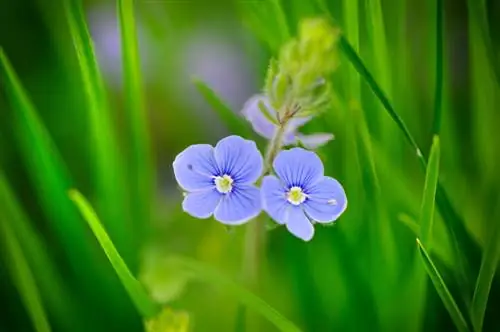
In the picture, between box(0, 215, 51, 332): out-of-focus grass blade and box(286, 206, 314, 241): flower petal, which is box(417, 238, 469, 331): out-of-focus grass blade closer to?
box(286, 206, 314, 241): flower petal

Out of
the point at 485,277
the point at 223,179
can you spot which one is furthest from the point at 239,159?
the point at 485,277

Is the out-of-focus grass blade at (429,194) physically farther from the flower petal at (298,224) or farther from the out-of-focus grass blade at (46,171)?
the out-of-focus grass blade at (46,171)

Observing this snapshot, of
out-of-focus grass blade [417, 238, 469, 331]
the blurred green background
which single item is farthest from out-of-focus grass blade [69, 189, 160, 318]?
out-of-focus grass blade [417, 238, 469, 331]

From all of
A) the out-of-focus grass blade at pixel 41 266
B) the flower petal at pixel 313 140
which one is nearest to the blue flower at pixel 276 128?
the flower petal at pixel 313 140

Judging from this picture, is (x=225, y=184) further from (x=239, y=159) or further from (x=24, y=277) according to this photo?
(x=24, y=277)

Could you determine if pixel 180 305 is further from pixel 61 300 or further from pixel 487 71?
pixel 487 71
